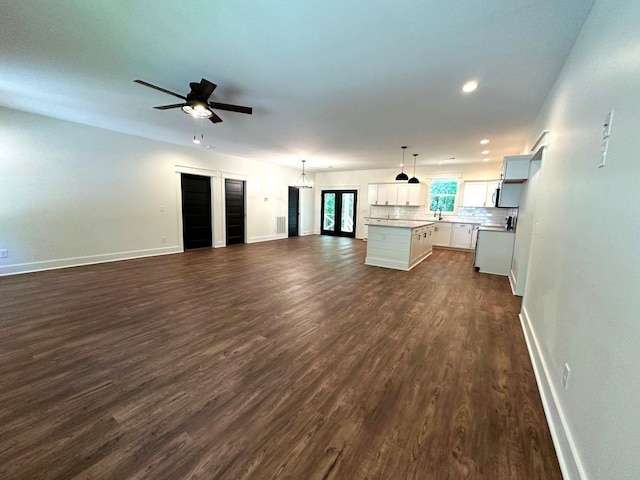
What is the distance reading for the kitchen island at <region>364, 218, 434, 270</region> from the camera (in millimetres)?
5504

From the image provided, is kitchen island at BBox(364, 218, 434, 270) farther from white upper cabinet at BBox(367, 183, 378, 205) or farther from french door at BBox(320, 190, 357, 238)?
french door at BBox(320, 190, 357, 238)

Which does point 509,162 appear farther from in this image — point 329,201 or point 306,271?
point 329,201

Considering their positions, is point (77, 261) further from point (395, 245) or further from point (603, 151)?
point (603, 151)

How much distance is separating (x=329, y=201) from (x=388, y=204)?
2769 mm

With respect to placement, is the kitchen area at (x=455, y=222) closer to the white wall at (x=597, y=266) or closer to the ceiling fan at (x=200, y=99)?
the white wall at (x=597, y=266)

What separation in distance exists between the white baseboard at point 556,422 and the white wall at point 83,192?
7.31 m

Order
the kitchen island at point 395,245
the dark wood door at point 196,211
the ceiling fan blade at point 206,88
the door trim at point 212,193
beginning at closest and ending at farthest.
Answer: the ceiling fan blade at point 206,88
the kitchen island at point 395,245
the door trim at point 212,193
the dark wood door at point 196,211

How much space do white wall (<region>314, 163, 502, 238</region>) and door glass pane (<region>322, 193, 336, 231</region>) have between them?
27 centimetres

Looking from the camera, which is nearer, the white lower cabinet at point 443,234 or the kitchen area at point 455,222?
the kitchen area at point 455,222

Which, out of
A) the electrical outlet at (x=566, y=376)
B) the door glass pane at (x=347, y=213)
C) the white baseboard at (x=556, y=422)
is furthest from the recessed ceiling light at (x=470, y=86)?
the door glass pane at (x=347, y=213)

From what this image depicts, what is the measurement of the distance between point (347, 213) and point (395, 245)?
538cm

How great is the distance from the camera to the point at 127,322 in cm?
292

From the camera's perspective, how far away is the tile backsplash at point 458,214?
7906 millimetres

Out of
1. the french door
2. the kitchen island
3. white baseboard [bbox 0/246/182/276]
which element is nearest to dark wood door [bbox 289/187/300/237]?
the french door
